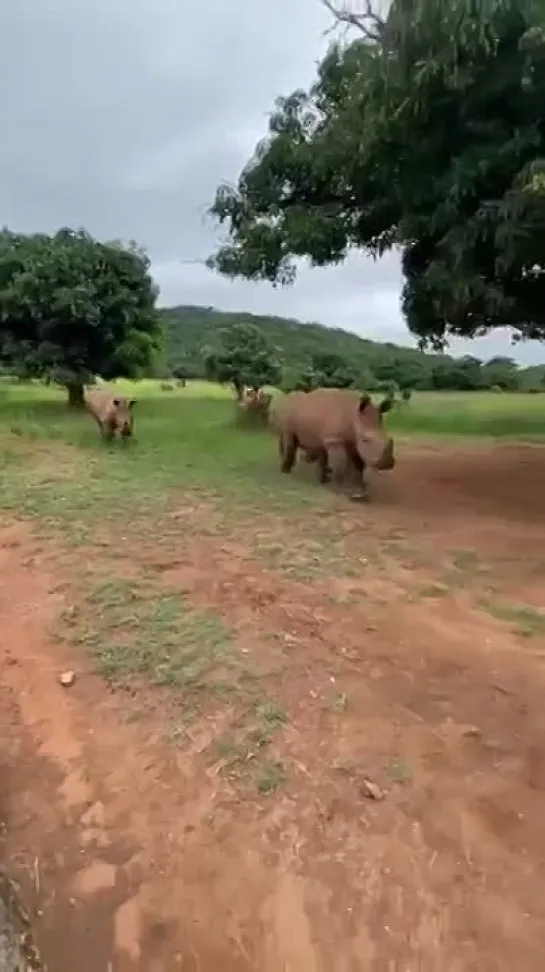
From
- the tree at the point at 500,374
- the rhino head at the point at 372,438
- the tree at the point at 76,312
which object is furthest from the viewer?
the tree at the point at 500,374

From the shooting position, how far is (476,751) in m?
4.20

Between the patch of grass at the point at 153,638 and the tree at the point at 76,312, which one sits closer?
the patch of grass at the point at 153,638

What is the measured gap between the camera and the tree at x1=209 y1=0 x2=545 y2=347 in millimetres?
6918

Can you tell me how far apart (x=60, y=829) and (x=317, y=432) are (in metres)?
6.85

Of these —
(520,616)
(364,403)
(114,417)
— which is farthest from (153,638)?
(114,417)

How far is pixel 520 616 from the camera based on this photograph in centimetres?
571

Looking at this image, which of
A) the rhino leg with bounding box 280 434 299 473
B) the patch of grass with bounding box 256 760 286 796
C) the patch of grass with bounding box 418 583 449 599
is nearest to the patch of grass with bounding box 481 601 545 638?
the patch of grass with bounding box 418 583 449 599

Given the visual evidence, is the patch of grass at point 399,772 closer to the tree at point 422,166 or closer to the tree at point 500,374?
the tree at point 422,166

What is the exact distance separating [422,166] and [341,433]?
3046mm

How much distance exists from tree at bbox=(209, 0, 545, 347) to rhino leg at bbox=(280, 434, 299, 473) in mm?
2082

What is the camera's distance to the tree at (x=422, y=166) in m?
6.92

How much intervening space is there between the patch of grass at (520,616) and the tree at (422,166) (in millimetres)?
3122

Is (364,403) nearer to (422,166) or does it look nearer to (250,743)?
(422,166)

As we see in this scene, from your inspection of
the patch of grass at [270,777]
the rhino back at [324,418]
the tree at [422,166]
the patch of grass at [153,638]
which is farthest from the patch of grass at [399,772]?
the rhino back at [324,418]
